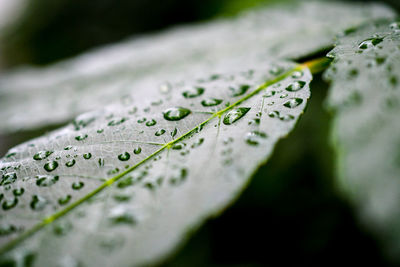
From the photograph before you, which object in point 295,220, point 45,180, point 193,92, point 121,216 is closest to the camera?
point 121,216

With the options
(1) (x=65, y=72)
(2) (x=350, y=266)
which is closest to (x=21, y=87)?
(1) (x=65, y=72)

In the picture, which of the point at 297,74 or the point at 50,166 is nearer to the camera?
the point at 50,166

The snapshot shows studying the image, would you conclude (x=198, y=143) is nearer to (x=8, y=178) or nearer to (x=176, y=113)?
(x=176, y=113)

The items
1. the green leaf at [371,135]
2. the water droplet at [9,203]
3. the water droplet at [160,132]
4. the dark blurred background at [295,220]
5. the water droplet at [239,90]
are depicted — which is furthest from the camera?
the dark blurred background at [295,220]

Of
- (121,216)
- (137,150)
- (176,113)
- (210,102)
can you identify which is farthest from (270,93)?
(121,216)

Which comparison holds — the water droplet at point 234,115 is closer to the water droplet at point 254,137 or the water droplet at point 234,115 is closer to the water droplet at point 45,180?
the water droplet at point 254,137

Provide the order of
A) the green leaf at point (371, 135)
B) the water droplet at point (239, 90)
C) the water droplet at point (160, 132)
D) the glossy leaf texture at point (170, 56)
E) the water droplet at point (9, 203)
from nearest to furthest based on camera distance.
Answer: the green leaf at point (371, 135)
the water droplet at point (9, 203)
the water droplet at point (160, 132)
the water droplet at point (239, 90)
the glossy leaf texture at point (170, 56)

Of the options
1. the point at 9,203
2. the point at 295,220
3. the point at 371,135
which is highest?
the point at 371,135

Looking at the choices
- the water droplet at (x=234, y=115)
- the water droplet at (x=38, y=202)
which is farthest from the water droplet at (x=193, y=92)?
the water droplet at (x=38, y=202)
